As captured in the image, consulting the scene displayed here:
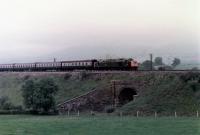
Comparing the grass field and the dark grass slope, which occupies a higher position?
the dark grass slope

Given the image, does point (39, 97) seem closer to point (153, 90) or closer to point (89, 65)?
point (153, 90)

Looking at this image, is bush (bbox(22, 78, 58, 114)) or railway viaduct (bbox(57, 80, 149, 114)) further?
railway viaduct (bbox(57, 80, 149, 114))

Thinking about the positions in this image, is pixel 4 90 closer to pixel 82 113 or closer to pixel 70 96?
pixel 70 96

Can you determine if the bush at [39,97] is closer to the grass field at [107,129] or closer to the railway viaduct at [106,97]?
the railway viaduct at [106,97]

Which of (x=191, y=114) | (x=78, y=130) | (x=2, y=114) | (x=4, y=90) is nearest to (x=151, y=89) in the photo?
(x=191, y=114)

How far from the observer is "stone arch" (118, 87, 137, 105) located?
70.6 metres

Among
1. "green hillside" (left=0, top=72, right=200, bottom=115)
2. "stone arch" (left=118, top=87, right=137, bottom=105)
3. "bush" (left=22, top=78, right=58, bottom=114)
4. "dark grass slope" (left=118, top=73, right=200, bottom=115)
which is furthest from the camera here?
"stone arch" (left=118, top=87, right=137, bottom=105)

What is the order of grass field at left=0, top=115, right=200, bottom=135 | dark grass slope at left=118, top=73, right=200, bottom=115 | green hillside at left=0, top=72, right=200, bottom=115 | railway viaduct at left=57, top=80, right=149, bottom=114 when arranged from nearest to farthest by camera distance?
grass field at left=0, top=115, right=200, bottom=135, dark grass slope at left=118, top=73, right=200, bottom=115, green hillside at left=0, top=72, right=200, bottom=115, railway viaduct at left=57, top=80, right=149, bottom=114

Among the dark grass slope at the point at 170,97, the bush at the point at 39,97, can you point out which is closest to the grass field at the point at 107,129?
the dark grass slope at the point at 170,97

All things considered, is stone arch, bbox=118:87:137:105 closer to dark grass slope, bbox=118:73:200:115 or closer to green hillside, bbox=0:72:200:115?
green hillside, bbox=0:72:200:115

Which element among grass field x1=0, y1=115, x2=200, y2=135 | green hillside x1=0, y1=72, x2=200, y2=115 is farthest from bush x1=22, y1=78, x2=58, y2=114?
grass field x1=0, y1=115, x2=200, y2=135

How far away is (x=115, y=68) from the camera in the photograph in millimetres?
85688

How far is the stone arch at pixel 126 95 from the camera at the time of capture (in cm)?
7062

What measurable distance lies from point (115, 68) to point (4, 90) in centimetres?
2176
